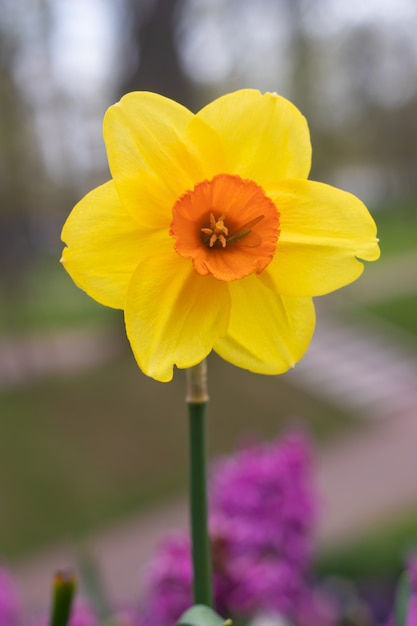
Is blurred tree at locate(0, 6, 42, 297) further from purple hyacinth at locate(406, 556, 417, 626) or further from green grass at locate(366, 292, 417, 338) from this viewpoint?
purple hyacinth at locate(406, 556, 417, 626)

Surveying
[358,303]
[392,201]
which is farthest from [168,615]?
[392,201]

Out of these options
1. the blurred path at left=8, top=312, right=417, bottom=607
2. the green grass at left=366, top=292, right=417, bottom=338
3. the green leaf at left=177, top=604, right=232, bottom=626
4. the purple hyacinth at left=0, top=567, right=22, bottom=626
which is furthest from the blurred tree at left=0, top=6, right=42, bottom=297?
the green leaf at left=177, top=604, right=232, bottom=626

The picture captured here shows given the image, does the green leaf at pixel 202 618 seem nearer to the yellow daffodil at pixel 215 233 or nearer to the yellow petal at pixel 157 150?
the yellow daffodil at pixel 215 233

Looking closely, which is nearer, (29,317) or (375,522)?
(375,522)

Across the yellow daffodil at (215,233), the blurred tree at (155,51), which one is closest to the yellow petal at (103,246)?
the yellow daffodil at (215,233)

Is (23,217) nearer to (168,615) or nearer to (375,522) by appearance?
(375,522)

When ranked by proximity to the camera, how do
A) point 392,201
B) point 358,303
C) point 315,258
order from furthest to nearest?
point 392,201, point 358,303, point 315,258

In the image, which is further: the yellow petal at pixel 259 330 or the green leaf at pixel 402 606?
the green leaf at pixel 402 606
